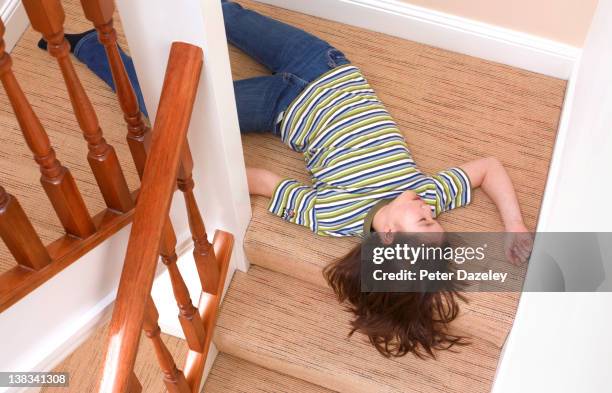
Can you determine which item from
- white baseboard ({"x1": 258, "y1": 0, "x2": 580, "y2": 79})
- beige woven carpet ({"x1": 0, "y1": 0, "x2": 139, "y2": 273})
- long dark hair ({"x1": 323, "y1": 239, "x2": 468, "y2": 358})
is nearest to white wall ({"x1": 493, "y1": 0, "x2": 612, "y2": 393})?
long dark hair ({"x1": 323, "y1": 239, "x2": 468, "y2": 358})

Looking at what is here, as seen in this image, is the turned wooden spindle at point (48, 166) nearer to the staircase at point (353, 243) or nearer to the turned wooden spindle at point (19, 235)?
the turned wooden spindle at point (19, 235)

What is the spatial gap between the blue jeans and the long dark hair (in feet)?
1.56

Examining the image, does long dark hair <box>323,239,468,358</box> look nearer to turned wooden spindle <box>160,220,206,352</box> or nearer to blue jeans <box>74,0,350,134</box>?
turned wooden spindle <box>160,220,206,352</box>

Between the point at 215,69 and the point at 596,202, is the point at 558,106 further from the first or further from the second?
the point at 596,202

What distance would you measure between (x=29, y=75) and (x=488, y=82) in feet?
4.45

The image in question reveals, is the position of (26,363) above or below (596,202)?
below

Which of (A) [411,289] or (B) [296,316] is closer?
(A) [411,289]

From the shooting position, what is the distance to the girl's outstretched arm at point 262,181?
6.06 ft

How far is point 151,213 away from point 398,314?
72cm

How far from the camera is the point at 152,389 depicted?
2045 millimetres

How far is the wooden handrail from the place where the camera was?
131 centimetres

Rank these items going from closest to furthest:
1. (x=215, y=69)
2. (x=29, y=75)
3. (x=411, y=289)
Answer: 1. (x=215, y=69)
2. (x=411, y=289)
3. (x=29, y=75)

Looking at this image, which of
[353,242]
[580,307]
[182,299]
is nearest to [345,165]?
[353,242]

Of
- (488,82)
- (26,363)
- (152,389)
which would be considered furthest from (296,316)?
(488,82)
